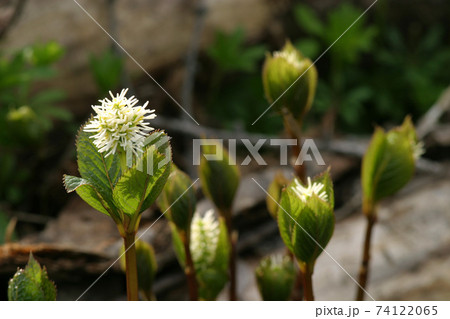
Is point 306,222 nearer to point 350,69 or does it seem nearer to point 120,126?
point 120,126

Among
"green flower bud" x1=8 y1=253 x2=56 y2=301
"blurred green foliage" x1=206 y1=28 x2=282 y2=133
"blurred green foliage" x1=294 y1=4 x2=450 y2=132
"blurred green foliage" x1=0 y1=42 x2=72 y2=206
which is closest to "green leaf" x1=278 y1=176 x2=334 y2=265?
"green flower bud" x1=8 y1=253 x2=56 y2=301

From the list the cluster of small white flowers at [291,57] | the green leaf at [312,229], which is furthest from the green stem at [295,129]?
the green leaf at [312,229]

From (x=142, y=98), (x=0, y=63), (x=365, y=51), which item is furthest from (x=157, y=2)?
(x=365, y=51)

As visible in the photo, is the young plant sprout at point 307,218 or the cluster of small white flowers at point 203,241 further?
the cluster of small white flowers at point 203,241

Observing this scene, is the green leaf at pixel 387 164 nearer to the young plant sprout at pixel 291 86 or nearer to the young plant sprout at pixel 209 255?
the young plant sprout at pixel 291 86

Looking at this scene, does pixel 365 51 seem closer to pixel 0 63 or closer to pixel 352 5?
pixel 352 5

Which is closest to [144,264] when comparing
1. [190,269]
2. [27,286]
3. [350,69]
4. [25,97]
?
[190,269]

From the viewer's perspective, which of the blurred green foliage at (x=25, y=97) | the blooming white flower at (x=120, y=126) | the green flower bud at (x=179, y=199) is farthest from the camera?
the blurred green foliage at (x=25, y=97)
